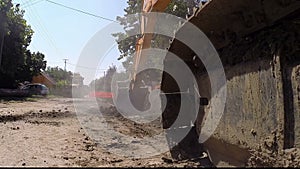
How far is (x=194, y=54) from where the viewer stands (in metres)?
4.26

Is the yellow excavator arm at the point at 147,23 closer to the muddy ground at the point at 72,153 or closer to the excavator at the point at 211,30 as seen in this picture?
the muddy ground at the point at 72,153

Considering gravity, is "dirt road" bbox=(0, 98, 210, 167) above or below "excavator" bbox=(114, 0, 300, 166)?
below

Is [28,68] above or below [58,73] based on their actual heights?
below

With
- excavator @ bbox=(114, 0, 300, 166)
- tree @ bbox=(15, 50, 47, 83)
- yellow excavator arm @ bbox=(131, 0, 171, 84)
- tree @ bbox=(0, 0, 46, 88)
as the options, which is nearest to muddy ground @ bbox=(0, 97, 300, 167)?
excavator @ bbox=(114, 0, 300, 166)

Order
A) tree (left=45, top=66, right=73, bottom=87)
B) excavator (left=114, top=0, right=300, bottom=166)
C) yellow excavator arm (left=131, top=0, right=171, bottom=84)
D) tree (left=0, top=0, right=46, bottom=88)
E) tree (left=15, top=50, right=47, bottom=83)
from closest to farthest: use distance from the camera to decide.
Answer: excavator (left=114, top=0, right=300, bottom=166)
yellow excavator arm (left=131, top=0, right=171, bottom=84)
tree (left=0, top=0, right=46, bottom=88)
tree (left=15, top=50, right=47, bottom=83)
tree (left=45, top=66, right=73, bottom=87)

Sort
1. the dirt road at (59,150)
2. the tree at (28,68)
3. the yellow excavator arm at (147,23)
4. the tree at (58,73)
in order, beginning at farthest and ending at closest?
the tree at (58,73), the tree at (28,68), the yellow excavator arm at (147,23), the dirt road at (59,150)

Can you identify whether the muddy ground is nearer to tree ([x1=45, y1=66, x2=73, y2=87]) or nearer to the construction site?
the construction site

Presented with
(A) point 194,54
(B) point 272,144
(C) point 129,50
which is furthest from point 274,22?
(C) point 129,50

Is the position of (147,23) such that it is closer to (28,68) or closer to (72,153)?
(72,153)

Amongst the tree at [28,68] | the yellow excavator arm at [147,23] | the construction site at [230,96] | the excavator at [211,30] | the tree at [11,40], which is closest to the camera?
the construction site at [230,96]

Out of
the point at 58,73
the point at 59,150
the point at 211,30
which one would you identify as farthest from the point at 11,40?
the point at 58,73

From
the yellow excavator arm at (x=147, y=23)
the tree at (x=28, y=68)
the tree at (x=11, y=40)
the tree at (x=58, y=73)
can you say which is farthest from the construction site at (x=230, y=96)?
the tree at (x=58, y=73)

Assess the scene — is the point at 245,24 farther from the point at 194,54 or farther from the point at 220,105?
the point at 194,54

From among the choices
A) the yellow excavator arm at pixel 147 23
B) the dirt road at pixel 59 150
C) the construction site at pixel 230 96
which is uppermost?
the yellow excavator arm at pixel 147 23
